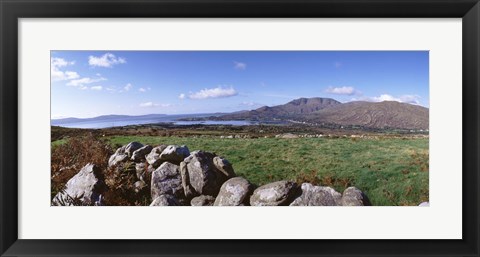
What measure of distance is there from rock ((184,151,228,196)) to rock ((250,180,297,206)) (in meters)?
0.31

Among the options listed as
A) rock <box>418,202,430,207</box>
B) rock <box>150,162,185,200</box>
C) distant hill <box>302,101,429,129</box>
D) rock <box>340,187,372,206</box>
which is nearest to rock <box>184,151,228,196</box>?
rock <box>150,162,185,200</box>

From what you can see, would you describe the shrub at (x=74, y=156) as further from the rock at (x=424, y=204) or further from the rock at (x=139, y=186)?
the rock at (x=424, y=204)

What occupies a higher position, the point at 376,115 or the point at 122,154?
the point at 376,115

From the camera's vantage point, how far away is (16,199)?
2.77m

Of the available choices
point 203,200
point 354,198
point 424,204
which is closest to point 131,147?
point 203,200

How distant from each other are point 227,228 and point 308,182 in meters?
0.78

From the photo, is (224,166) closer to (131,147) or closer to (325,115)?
(131,147)

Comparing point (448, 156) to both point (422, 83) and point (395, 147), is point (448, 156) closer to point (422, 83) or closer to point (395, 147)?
point (395, 147)

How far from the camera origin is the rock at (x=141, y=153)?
2970mm


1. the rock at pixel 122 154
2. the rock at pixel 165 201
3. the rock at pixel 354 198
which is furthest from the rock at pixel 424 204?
the rock at pixel 122 154

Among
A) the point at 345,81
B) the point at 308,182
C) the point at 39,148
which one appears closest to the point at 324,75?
the point at 345,81

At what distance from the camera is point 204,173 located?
2.93 metres

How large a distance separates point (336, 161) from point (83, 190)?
2.15 meters

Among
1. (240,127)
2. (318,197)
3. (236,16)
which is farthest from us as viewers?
(240,127)
